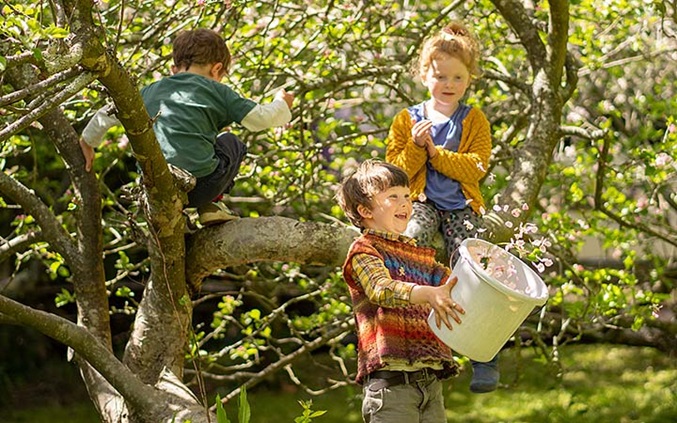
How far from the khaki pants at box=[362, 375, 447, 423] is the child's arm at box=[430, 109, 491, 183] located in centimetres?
86

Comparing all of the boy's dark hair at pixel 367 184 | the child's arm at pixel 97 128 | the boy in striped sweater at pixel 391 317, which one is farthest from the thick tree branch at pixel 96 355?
the boy's dark hair at pixel 367 184

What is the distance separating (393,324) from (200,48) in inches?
53.4

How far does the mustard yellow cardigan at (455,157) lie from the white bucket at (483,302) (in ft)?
2.30

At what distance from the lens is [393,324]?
3.24 meters

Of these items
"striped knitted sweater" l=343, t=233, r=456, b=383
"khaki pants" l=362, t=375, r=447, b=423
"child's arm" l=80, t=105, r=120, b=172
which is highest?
"child's arm" l=80, t=105, r=120, b=172

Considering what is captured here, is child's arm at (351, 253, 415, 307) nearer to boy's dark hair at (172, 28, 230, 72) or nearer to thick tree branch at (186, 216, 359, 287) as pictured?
thick tree branch at (186, 216, 359, 287)

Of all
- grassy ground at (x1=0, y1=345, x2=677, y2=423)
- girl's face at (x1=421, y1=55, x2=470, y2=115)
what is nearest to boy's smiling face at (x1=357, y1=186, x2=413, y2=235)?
girl's face at (x1=421, y1=55, x2=470, y2=115)

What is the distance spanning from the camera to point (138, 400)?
12.4 feet

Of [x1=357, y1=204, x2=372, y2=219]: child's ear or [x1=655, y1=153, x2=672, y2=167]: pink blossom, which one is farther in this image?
[x1=655, y1=153, x2=672, y2=167]: pink blossom

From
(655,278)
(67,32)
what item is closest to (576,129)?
(655,278)

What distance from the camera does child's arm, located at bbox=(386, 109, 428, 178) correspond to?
3814 millimetres

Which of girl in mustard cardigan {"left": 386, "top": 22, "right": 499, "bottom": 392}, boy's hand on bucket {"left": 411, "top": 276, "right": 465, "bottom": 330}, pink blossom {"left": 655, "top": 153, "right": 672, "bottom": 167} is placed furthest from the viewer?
pink blossom {"left": 655, "top": 153, "right": 672, "bottom": 167}

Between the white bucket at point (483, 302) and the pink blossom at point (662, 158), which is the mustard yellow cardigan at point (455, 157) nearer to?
the white bucket at point (483, 302)

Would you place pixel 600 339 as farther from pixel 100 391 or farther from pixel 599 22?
pixel 100 391
